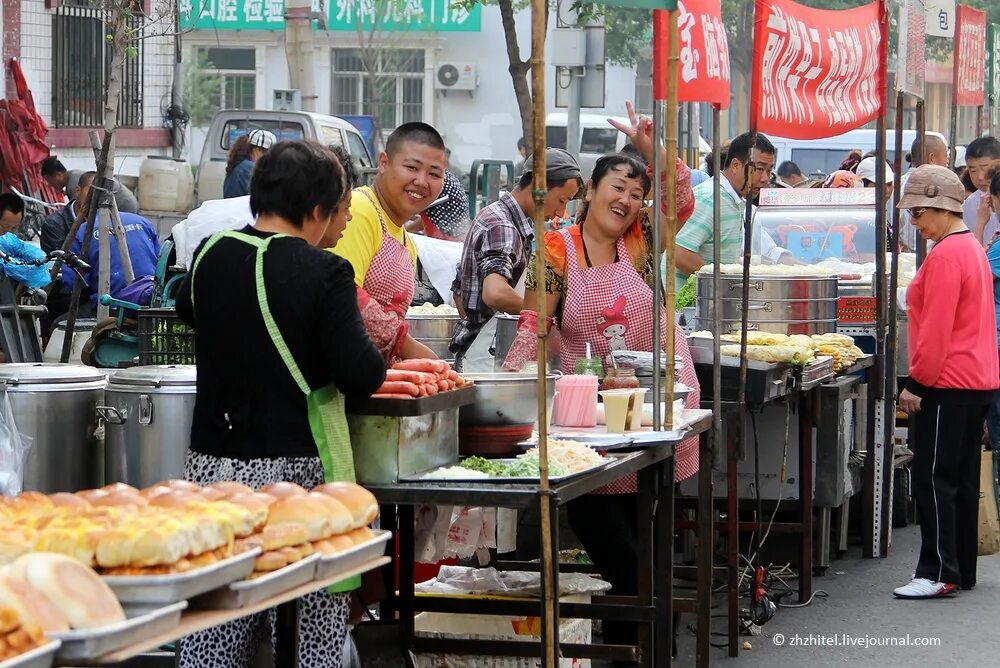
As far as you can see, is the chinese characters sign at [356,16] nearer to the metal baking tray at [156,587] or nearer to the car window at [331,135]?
the car window at [331,135]

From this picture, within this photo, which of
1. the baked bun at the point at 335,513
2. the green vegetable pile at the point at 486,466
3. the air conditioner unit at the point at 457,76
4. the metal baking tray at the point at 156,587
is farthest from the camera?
the air conditioner unit at the point at 457,76

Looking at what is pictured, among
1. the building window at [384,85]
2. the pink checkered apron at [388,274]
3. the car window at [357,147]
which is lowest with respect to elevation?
the pink checkered apron at [388,274]

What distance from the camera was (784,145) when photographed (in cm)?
2492

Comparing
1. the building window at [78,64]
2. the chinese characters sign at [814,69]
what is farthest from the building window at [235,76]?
the chinese characters sign at [814,69]

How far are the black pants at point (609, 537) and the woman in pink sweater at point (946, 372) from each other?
7.31 ft

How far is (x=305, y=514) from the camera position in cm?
338

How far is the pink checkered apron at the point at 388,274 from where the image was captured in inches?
208

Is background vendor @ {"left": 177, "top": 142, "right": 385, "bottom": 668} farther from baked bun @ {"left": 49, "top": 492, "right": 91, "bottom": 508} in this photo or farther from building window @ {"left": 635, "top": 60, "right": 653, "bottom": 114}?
building window @ {"left": 635, "top": 60, "right": 653, "bottom": 114}

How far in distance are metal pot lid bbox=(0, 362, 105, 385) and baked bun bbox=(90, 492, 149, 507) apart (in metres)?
1.68

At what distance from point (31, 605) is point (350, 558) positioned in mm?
975

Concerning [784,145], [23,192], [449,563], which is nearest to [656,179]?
[449,563]

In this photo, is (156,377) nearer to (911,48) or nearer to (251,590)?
(251,590)

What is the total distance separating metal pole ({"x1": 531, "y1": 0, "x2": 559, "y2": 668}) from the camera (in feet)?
13.6

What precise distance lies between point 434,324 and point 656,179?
2.77 metres
